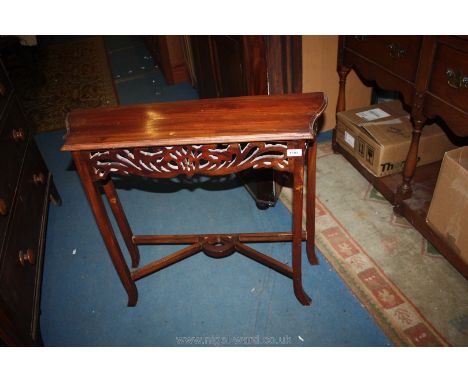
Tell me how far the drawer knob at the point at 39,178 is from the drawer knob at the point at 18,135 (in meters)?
0.25

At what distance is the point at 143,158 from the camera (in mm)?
1508

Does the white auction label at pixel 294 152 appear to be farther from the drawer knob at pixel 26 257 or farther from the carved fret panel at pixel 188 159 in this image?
the drawer knob at pixel 26 257

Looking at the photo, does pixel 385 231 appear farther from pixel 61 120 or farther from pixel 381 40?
pixel 61 120

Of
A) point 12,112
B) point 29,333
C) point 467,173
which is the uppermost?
point 12,112

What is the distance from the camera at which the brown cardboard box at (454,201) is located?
6.04ft

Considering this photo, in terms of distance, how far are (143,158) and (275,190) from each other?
1.19 meters

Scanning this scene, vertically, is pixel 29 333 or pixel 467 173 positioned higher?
pixel 467 173

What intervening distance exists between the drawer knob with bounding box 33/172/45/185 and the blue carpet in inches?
14.2

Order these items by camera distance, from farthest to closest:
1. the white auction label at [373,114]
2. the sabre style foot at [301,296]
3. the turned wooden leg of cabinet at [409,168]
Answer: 1. the white auction label at [373,114]
2. the turned wooden leg of cabinet at [409,168]
3. the sabre style foot at [301,296]

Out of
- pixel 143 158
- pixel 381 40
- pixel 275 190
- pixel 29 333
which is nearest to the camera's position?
pixel 143 158

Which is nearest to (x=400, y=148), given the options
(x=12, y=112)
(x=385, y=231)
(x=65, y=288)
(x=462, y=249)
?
(x=385, y=231)

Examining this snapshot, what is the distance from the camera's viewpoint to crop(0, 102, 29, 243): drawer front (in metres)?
1.82

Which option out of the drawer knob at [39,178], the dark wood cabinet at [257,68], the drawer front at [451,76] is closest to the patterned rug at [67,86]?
the drawer knob at [39,178]

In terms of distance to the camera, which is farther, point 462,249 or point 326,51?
point 326,51
